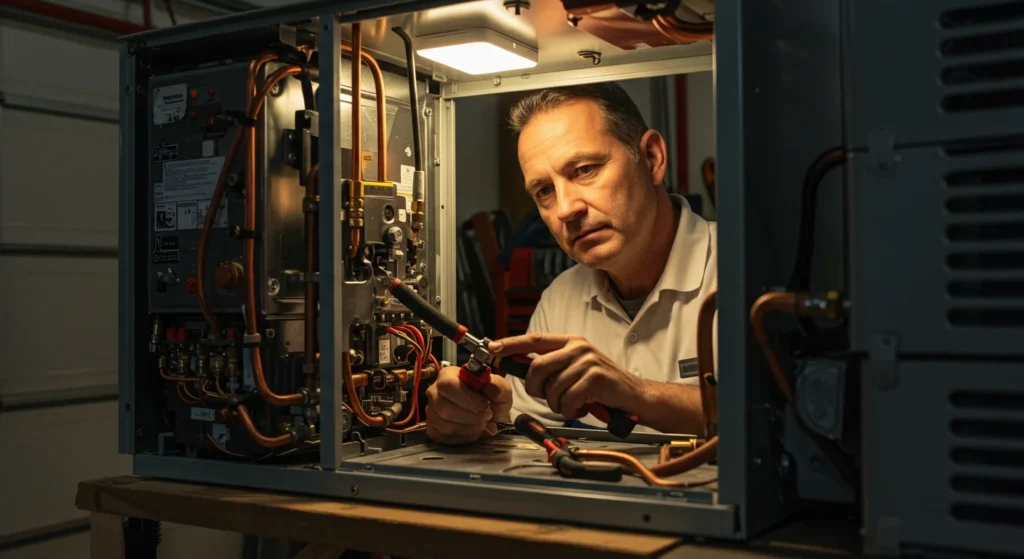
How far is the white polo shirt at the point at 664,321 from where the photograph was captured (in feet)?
6.08

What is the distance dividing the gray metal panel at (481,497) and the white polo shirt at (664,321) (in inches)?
21.1

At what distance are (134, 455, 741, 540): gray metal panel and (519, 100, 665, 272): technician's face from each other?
2.61 ft

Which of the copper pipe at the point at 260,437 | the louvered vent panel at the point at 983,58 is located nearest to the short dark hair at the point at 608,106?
the copper pipe at the point at 260,437

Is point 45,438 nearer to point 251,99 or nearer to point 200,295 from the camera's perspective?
point 200,295

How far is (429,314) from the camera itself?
1.46m

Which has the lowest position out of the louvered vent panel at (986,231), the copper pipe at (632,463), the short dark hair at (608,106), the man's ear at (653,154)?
the copper pipe at (632,463)

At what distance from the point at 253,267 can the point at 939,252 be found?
96cm

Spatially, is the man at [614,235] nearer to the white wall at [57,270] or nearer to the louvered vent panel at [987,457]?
the louvered vent panel at [987,457]

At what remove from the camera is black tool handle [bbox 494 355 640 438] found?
4.37 feet

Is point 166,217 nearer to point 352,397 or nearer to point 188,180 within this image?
point 188,180

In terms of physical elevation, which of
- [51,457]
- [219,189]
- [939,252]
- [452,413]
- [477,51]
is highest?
[477,51]

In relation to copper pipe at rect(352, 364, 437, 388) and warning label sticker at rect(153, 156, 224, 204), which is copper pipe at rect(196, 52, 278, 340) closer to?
warning label sticker at rect(153, 156, 224, 204)

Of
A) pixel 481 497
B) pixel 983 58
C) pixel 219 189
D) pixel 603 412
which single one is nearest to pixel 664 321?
pixel 603 412

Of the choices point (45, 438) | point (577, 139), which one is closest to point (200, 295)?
point (577, 139)
